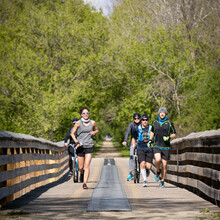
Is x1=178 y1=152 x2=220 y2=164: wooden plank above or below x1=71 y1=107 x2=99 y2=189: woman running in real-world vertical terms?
below

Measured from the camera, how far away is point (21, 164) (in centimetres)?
1045

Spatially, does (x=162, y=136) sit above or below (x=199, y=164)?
above

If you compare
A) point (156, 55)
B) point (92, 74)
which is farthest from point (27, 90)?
point (156, 55)

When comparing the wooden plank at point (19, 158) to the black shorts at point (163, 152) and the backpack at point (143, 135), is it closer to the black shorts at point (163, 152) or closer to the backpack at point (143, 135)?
the backpack at point (143, 135)

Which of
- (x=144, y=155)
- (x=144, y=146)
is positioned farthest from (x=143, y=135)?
(x=144, y=155)

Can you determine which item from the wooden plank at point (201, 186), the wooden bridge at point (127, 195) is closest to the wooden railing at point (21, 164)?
the wooden bridge at point (127, 195)

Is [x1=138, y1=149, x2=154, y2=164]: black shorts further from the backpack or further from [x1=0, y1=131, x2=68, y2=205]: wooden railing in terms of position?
[x1=0, y1=131, x2=68, y2=205]: wooden railing

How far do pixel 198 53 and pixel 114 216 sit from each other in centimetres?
3794

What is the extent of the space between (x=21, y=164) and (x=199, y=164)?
3.27 meters

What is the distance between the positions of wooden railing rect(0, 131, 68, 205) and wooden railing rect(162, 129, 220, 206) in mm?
3166

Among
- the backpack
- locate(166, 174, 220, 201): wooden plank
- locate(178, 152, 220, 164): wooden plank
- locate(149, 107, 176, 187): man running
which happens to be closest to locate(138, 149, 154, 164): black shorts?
the backpack

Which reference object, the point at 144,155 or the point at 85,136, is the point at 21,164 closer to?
the point at 85,136

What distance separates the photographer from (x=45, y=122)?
4034cm

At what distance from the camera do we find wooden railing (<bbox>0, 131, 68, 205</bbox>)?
8.64m
